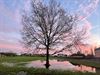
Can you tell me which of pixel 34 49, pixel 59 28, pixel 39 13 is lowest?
pixel 34 49

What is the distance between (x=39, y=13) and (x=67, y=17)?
362 cm

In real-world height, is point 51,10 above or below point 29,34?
above

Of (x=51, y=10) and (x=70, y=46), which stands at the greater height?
(x=51, y=10)

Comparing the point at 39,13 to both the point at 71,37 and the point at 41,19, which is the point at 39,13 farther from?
the point at 71,37

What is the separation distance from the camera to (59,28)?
30734 millimetres

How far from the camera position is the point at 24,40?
31172 mm

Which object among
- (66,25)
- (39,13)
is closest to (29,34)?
(39,13)

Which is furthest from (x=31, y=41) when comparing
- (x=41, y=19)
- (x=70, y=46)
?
(x=70, y=46)

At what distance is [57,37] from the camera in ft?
101

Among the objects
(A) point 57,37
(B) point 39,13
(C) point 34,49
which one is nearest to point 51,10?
(B) point 39,13

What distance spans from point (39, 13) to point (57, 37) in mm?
3846

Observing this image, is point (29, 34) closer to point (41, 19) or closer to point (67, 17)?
point (41, 19)

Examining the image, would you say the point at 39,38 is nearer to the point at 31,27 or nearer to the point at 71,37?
the point at 31,27

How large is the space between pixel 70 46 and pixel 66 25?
272 cm
